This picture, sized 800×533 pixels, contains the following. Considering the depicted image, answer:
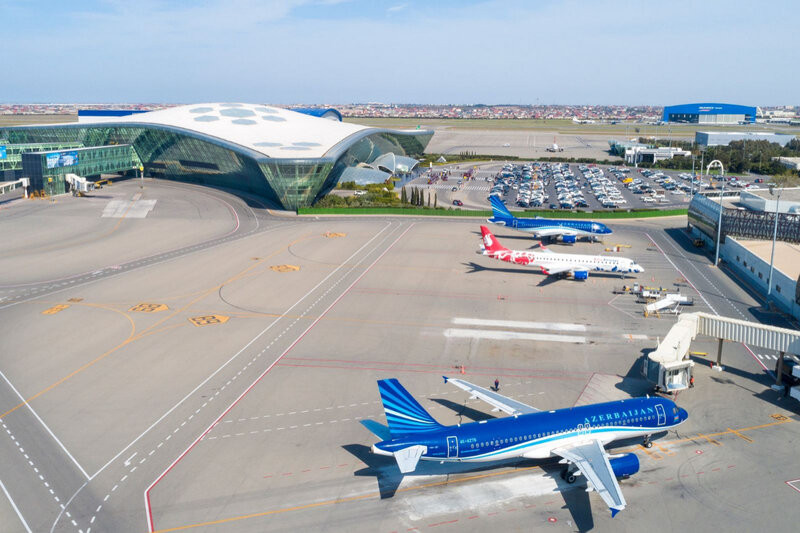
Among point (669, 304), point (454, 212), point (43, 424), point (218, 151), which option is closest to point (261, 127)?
point (218, 151)

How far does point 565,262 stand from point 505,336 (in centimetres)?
2392

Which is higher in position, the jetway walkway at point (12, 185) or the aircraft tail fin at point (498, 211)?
the jetway walkway at point (12, 185)

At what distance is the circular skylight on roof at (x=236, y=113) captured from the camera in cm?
15462

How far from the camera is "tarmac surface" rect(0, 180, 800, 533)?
32.3 m

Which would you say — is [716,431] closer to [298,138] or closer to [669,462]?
[669,462]

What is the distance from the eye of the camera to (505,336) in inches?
2261

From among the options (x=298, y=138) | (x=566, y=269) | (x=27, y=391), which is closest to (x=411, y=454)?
(x=27, y=391)

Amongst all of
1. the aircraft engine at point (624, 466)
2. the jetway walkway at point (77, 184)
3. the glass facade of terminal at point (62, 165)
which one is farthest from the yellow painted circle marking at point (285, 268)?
the glass facade of terminal at point (62, 165)

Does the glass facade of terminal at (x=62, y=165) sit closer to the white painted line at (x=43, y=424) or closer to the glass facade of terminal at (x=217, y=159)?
the glass facade of terminal at (x=217, y=159)

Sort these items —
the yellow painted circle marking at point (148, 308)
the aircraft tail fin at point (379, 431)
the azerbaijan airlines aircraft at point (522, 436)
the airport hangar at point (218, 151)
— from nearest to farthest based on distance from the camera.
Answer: the azerbaijan airlines aircraft at point (522, 436)
the aircraft tail fin at point (379, 431)
the yellow painted circle marking at point (148, 308)
the airport hangar at point (218, 151)

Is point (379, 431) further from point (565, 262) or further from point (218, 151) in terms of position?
point (218, 151)

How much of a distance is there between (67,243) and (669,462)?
91.8 metres

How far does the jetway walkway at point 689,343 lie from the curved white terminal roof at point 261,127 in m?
90.4

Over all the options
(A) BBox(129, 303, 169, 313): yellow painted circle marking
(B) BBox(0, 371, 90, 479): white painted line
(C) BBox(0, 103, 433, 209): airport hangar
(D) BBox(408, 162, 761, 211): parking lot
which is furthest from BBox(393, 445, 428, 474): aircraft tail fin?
(D) BBox(408, 162, 761, 211): parking lot
